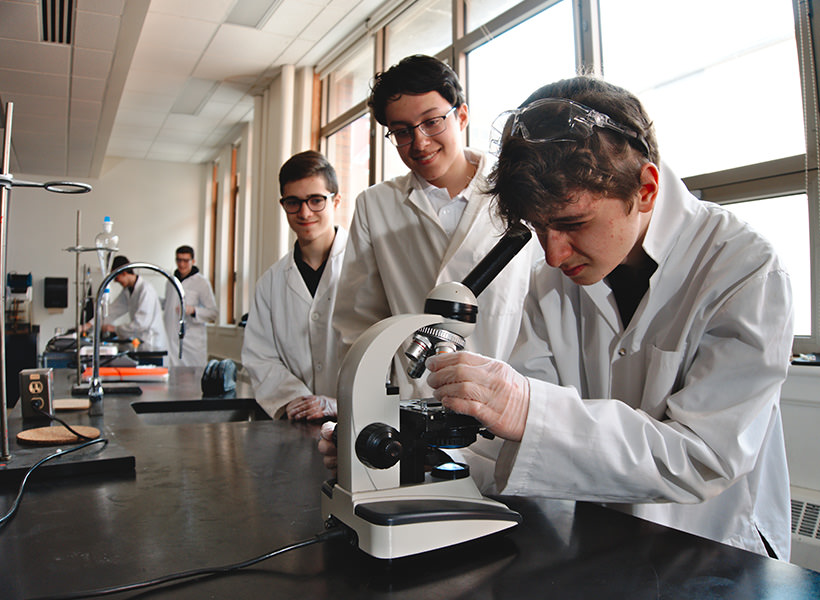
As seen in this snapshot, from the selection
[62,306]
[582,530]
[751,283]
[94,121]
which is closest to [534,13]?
[751,283]

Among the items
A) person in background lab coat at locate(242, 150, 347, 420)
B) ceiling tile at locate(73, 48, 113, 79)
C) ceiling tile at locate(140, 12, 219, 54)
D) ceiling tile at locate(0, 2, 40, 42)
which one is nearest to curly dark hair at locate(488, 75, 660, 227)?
person in background lab coat at locate(242, 150, 347, 420)

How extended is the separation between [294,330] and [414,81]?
1091 mm

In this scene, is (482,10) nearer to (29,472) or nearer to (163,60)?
(163,60)

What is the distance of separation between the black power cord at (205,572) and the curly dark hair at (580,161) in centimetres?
54

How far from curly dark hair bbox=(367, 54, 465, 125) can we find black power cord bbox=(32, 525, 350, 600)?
1252 millimetres

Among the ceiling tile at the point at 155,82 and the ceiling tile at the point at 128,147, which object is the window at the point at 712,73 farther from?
the ceiling tile at the point at 128,147

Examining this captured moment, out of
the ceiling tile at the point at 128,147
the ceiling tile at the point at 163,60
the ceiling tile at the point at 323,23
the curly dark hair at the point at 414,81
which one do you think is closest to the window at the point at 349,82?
the ceiling tile at the point at 323,23

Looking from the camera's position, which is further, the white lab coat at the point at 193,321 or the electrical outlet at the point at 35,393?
the white lab coat at the point at 193,321

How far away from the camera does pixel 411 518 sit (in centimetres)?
69

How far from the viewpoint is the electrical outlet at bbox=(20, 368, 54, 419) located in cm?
172

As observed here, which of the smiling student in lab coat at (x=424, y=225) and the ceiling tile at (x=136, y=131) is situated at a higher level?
the ceiling tile at (x=136, y=131)

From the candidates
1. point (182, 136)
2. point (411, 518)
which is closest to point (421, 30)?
point (411, 518)

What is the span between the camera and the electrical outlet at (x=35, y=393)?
5.65 ft

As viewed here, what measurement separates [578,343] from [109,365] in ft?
9.25
